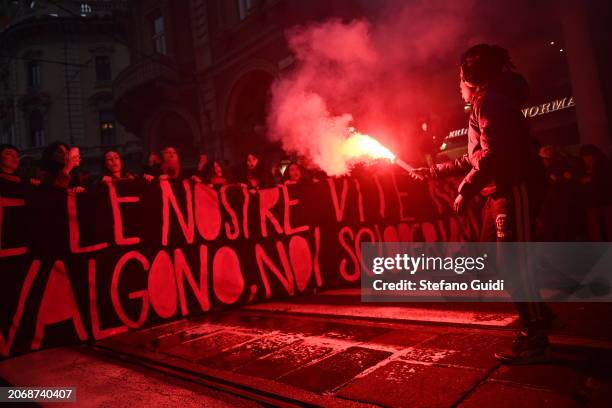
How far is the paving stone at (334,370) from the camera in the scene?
2.42 meters

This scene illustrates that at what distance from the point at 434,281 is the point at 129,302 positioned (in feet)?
12.0

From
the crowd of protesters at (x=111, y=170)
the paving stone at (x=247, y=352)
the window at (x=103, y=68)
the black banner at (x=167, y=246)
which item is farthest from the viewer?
the window at (x=103, y=68)

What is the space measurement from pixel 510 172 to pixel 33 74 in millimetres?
39025

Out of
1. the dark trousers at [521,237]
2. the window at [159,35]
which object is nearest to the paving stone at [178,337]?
the dark trousers at [521,237]

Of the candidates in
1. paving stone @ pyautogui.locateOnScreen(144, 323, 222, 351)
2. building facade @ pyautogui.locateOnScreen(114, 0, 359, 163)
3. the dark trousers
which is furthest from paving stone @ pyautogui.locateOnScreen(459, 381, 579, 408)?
building facade @ pyautogui.locateOnScreen(114, 0, 359, 163)

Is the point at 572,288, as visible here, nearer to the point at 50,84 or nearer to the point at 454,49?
the point at 454,49

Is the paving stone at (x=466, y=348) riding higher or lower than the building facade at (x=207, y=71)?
lower

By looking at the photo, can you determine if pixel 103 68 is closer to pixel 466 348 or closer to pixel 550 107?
pixel 550 107

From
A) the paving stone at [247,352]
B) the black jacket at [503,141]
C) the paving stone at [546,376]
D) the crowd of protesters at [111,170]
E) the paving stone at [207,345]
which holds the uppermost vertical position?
the crowd of protesters at [111,170]

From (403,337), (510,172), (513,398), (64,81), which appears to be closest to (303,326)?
(403,337)

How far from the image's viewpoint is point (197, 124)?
16594 millimetres

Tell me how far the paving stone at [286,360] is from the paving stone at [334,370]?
9 cm

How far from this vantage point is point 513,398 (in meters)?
2.01

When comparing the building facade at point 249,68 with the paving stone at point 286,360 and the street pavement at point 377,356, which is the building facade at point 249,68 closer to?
the street pavement at point 377,356
